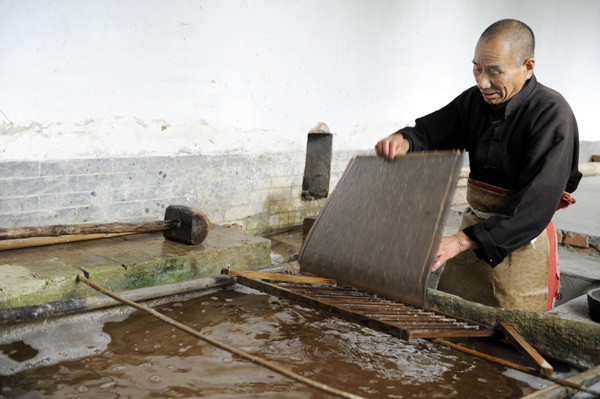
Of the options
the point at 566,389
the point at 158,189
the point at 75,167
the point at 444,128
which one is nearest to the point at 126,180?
the point at 158,189

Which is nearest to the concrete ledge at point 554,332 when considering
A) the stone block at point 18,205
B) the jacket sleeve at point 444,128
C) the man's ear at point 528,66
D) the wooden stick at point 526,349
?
the wooden stick at point 526,349

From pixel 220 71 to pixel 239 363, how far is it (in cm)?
354

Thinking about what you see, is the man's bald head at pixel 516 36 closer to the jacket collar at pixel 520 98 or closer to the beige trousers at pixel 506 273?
the jacket collar at pixel 520 98

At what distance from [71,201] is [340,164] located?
317 centimetres

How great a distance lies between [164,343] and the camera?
2.32 meters

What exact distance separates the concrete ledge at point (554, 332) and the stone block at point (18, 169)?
299 centimetres

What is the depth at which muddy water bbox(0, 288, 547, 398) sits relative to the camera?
1957mm

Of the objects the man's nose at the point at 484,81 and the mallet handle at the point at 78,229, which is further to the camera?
the mallet handle at the point at 78,229

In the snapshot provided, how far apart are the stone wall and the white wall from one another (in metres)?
0.11

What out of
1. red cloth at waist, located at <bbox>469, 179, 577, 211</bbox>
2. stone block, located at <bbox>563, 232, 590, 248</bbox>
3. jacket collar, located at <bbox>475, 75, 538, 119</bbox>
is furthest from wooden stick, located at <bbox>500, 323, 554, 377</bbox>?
stone block, located at <bbox>563, 232, 590, 248</bbox>

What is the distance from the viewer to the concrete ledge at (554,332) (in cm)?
230

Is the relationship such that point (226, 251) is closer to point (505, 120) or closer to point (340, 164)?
point (505, 120)

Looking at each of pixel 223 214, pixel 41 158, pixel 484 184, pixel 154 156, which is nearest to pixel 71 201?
pixel 41 158

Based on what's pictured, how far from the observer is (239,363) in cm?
218
